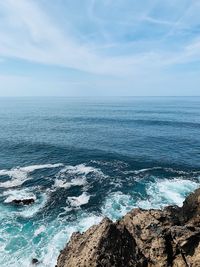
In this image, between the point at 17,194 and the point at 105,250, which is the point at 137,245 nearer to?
the point at 105,250

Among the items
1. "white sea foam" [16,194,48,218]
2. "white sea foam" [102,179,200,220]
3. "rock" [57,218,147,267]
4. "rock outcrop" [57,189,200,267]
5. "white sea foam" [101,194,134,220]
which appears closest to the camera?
"rock" [57,218,147,267]

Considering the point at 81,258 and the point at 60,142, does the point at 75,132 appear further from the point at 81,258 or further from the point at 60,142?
the point at 81,258

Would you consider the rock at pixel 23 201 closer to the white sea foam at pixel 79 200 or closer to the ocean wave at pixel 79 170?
the white sea foam at pixel 79 200

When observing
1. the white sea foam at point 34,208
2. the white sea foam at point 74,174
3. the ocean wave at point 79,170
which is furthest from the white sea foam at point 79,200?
the ocean wave at point 79,170

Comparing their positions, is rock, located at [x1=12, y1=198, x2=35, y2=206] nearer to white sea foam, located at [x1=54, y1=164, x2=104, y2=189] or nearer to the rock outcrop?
white sea foam, located at [x1=54, y1=164, x2=104, y2=189]

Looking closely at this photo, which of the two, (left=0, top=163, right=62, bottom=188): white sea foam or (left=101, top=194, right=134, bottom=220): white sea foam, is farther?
(left=0, top=163, right=62, bottom=188): white sea foam

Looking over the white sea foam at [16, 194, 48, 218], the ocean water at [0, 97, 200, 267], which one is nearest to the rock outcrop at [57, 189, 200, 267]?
the ocean water at [0, 97, 200, 267]
